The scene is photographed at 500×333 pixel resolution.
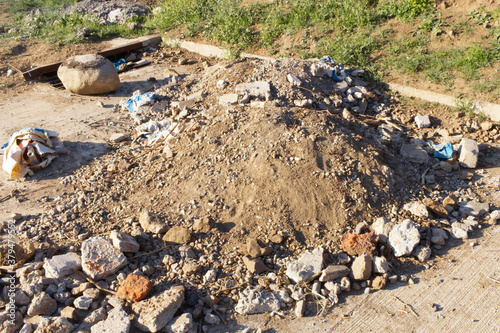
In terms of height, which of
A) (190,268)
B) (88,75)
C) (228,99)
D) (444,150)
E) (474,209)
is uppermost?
(88,75)

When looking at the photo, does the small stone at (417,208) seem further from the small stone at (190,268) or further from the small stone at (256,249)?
the small stone at (190,268)

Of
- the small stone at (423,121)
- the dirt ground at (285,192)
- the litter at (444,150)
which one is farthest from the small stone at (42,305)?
the small stone at (423,121)

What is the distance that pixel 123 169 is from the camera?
5.01m

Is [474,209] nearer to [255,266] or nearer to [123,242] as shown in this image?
[255,266]

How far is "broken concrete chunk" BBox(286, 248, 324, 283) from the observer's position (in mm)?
3438

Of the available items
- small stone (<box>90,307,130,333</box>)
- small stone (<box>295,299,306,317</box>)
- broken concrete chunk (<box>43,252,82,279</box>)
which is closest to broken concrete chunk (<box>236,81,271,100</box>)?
small stone (<box>295,299,306,317</box>)

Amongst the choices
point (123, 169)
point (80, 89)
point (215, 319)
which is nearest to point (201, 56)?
point (80, 89)

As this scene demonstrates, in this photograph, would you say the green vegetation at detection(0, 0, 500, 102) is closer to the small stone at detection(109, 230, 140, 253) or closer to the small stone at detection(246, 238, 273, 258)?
the small stone at detection(246, 238, 273, 258)

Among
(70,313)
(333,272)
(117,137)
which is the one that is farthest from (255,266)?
(117,137)

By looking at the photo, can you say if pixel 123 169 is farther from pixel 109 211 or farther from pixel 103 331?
pixel 103 331

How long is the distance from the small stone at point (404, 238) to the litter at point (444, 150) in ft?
6.08

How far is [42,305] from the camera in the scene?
3.19 meters

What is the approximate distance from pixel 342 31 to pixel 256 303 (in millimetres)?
6362

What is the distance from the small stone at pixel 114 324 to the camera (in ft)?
9.70
